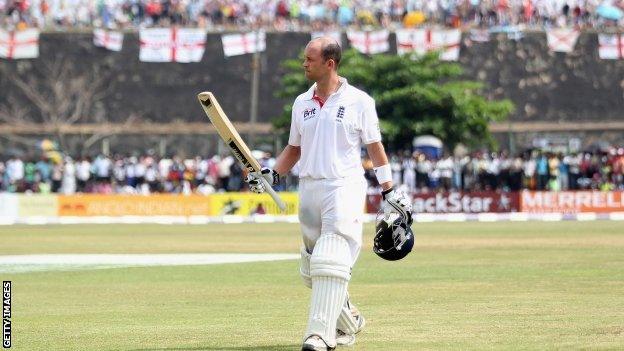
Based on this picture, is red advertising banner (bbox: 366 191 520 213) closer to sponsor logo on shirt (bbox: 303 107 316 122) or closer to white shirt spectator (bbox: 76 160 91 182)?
white shirt spectator (bbox: 76 160 91 182)

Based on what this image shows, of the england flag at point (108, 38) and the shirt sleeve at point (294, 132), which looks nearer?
the shirt sleeve at point (294, 132)

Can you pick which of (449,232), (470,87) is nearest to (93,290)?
(449,232)

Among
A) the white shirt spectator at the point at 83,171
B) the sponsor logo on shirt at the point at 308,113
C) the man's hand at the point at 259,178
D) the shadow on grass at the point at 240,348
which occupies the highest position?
the sponsor logo on shirt at the point at 308,113

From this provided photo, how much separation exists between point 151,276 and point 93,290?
7.43 feet

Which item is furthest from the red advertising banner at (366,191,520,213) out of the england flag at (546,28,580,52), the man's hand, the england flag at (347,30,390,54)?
the man's hand

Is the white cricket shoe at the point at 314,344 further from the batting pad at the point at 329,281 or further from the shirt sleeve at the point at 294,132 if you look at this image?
the shirt sleeve at the point at 294,132

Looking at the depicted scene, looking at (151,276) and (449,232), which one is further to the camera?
(449,232)

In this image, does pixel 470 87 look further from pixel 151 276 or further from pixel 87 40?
pixel 151 276

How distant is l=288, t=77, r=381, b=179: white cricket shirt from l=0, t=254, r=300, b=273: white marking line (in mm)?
9701

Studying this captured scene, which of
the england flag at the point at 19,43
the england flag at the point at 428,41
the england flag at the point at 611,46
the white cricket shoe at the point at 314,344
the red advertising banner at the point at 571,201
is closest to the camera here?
the white cricket shoe at the point at 314,344

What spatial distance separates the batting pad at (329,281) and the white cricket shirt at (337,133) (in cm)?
50

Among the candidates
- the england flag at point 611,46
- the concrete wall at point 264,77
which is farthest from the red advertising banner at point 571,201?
the england flag at point 611,46

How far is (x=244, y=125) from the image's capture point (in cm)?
6256

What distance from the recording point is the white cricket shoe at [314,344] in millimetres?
9711
